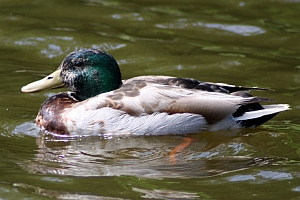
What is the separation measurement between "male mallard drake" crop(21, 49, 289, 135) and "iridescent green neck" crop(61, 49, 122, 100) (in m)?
0.09

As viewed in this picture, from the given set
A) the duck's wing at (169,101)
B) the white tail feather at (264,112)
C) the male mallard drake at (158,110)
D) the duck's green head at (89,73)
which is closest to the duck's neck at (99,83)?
the duck's green head at (89,73)

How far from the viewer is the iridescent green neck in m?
7.82

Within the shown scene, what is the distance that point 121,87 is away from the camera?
756 cm

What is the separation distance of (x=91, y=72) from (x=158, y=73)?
2.12m

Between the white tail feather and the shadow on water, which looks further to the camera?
the white tail feather

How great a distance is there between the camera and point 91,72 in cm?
784

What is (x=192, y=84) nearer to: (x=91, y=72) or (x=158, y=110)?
(x=158, y=110)

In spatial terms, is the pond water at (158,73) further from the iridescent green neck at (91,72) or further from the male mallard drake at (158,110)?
the iridescent green neck at (91,72)

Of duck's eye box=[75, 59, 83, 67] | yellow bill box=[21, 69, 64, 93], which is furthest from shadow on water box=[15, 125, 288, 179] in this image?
duck's eye box=[75, 59, 83, 67]

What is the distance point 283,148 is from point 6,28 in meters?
5.79

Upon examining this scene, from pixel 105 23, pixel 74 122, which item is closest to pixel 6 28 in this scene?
pixel 105 23

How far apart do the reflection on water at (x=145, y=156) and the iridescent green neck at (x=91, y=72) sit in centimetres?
67

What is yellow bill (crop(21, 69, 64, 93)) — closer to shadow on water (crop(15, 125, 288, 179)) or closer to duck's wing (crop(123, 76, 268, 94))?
shadow on water (crop(15, 125, 288, 179))

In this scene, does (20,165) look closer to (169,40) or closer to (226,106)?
(226,106)
